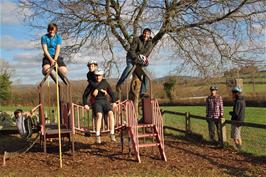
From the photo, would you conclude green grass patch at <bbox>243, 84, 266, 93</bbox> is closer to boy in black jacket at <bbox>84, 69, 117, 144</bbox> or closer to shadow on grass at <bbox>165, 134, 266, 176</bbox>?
shadow on grass at <bbox>165, 134, 266, 176</bbox>

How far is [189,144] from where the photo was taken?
1219cm

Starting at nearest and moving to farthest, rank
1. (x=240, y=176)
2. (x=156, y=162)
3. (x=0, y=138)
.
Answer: (x=240, y=176)
(x=156, y=162)
(x=0, y=138)

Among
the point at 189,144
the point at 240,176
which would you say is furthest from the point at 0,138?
the point at 240,176

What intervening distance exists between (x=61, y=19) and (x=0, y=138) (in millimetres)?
4287

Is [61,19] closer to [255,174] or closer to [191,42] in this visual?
[191,42]

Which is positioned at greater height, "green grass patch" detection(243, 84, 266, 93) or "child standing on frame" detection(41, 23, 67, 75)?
"child standing on frame" detection(41, 23, 67, 75)

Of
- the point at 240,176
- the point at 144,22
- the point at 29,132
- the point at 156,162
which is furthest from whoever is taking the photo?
the point at 144,22

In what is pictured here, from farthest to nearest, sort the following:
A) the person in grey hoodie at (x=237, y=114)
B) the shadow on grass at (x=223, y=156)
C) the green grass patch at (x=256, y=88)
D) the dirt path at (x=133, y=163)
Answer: the green grass patch at (x=256, y=88), the person in grey hoodie at (x=237, y=114), the shadow on grass at (x=223, y=156), the dirt path at (x=133, y=163)

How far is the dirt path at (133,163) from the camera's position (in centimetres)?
828

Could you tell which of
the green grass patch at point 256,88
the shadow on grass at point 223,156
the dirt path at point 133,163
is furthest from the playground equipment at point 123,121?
the green grass patch at point 256,88

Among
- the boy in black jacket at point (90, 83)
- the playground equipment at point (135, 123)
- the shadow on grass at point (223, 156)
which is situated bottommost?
the shadow on grass at point (223, 156)

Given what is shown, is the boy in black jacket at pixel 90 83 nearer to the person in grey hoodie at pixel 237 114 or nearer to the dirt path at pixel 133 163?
the dirt path at pixel 133 163

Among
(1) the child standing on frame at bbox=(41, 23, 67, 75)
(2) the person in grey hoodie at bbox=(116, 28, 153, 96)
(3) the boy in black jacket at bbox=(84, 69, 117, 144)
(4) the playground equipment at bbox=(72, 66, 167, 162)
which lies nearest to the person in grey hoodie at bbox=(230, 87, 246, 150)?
(4) the playground equipment at bbox=(72, 66, 167, 162)

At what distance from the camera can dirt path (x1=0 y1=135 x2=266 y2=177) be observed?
27.2ft
